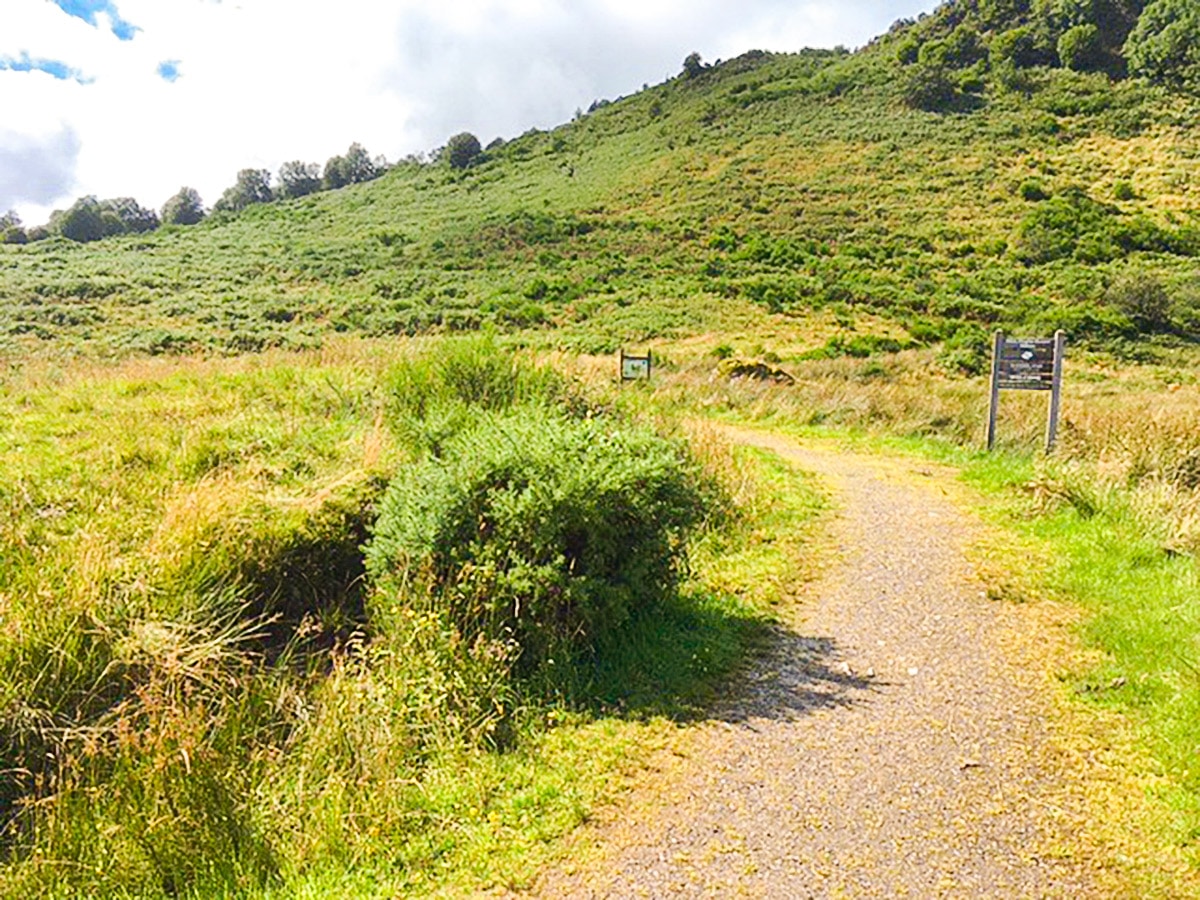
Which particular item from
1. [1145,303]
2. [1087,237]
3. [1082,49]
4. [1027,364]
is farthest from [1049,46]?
[1027,364]

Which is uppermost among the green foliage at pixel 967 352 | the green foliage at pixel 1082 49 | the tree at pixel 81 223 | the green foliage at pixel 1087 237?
the green foliage at pixel 1082 49

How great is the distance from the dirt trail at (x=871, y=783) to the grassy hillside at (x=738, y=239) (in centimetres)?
2293

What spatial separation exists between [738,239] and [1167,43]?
4041 centimetres

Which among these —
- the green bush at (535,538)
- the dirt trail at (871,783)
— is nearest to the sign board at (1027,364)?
the dirt trail at (871,783)

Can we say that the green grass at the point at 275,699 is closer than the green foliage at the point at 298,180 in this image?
Yes

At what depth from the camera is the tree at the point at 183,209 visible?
90.3 metres

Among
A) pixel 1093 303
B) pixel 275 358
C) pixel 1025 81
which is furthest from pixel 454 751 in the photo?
pixel 1025 81

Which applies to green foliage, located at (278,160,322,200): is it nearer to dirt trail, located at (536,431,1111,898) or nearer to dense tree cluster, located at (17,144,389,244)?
dense tree cluster, located at (17,144,389,244)

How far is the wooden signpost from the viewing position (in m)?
9.97

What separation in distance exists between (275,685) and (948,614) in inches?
172

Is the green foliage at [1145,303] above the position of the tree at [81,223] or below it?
below

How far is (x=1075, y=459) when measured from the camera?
9.36 m

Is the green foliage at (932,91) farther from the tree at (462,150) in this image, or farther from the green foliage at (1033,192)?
the tree at (462,150)

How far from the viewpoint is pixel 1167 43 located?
60844mm
